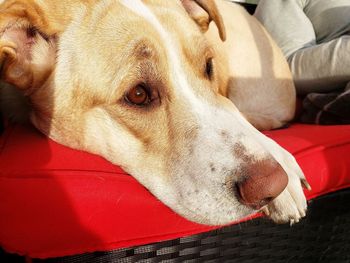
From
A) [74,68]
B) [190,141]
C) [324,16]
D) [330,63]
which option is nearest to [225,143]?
[190,141]

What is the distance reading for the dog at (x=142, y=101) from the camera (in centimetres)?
142

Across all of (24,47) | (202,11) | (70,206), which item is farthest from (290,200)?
(24,47)

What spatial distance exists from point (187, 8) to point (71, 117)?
2.57 feet

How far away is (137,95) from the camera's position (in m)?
1.53

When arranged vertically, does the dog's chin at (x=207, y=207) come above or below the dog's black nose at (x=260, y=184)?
below

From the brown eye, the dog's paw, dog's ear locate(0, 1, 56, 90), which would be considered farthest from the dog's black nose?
dog's ear locate(0, 1, 56, 90)

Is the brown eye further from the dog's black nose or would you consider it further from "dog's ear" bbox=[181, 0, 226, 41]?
"dog's ear" bbox=[181, 0, 226, 41]

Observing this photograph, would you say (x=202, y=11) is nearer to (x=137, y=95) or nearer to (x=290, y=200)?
(x=137, y=95)

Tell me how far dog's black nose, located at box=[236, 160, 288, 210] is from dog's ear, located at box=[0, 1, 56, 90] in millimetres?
828

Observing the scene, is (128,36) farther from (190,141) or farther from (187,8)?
(187,8)

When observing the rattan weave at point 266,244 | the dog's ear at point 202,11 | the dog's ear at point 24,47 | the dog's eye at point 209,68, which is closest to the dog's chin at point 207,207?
the rattan weave at point 266,244

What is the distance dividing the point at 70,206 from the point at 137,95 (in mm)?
487

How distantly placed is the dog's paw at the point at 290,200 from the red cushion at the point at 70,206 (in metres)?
0.27

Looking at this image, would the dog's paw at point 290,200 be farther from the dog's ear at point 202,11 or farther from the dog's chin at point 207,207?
the dog's ear at point 202,11
